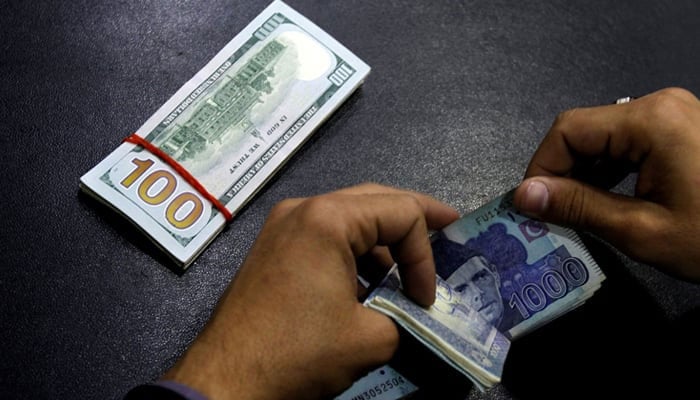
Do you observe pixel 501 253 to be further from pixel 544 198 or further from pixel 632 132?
pixel 632 132

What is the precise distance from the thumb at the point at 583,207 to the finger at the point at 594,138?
0.04 m

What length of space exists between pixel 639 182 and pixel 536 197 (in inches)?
5.3

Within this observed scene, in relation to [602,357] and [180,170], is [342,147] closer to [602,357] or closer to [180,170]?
[180,170]

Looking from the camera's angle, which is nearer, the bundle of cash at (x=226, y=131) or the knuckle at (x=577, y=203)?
the knuckle at (x=577, y=203)

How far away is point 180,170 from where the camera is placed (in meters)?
1.00

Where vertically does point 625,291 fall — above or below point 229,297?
below

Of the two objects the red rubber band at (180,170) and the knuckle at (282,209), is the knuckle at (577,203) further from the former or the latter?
the red rubber band at (180,170)

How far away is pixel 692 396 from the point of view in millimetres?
902

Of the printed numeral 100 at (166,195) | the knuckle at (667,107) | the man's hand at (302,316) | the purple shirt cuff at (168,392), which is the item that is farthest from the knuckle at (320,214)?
the knuckle at (667,107)

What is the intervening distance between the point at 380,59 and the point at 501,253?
0.40 metres

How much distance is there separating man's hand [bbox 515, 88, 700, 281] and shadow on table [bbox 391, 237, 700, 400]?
123 mm

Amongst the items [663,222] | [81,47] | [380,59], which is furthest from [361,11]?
[663,222]

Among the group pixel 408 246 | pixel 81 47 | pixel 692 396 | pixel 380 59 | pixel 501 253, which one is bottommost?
pixel 692 396

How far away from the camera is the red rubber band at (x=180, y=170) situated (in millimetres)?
975
